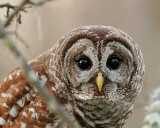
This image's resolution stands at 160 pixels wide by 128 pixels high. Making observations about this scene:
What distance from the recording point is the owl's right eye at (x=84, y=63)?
4.21 meters

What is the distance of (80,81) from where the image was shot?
423 centimetres

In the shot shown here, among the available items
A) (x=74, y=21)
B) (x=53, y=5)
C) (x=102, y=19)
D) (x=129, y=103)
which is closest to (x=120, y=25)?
(x=102, y=19)

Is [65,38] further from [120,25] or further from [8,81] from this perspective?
[120,25]

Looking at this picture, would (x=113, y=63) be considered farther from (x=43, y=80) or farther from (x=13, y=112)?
(x=13, y=112)

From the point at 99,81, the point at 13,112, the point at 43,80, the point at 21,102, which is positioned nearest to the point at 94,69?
the point at 99,81

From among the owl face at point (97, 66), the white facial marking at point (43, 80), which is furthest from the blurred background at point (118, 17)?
the owl face at point (97, 66)

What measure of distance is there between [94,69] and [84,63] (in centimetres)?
15

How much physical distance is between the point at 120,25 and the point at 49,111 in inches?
332

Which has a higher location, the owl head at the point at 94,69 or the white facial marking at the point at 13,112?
the owl head at the point at 94,69

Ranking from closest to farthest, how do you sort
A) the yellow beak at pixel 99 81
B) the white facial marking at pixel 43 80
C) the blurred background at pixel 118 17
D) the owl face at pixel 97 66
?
1. the yellow beak at pixel 99 81
2. the owl face at pixel 97 66
3. the white facial marking at pixel 43 80
4. the blurred background at pixel 118 17

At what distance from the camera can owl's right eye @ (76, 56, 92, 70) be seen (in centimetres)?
421

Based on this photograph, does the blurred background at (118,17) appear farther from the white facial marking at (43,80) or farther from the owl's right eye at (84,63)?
the owl's right eye at (84,63)

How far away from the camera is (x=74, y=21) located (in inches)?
476

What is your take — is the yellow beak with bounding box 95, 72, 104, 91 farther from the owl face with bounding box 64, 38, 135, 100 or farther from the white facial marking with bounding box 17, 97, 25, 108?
the white facial marking with bounding box 17, 97, 25, 108
